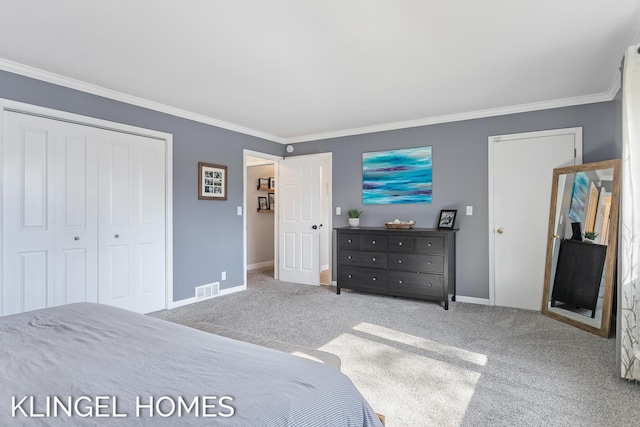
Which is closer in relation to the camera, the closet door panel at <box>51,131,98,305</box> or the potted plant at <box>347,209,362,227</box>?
the closet door panel at <box>51,131,98,305</box>

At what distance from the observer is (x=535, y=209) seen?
3914mm

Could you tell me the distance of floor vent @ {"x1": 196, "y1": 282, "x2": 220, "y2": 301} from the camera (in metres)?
4.35

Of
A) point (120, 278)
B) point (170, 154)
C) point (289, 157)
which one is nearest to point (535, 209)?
point (289, 157)

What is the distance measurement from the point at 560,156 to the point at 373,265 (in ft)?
8.02

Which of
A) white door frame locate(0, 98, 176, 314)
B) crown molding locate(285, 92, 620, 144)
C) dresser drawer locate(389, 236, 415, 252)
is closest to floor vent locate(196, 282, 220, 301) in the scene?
white door frame locate(0, 98, 176, 314)

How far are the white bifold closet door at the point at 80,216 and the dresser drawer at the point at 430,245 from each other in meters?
2.99

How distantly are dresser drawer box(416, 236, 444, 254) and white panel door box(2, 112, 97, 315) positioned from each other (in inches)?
136

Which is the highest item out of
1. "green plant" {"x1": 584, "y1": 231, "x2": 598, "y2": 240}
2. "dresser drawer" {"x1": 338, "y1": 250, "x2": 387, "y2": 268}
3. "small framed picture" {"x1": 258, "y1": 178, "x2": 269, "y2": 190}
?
"small framed picture" {"x1": 258, "y1": 178, "x2": 269, "y2": 190}

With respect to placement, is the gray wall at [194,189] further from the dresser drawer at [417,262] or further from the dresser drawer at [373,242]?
the dresser drawer at [417,262]

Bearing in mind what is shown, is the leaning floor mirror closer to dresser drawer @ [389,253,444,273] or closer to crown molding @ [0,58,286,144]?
dresser drawer @ [389,253,444,273]

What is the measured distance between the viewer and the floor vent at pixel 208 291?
14.3 feet

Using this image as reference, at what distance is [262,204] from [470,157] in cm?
437

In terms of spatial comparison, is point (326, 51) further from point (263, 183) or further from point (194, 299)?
point (263, 183)

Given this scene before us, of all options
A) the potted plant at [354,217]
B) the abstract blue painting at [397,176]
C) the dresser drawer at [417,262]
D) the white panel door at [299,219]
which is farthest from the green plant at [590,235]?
the white panel door at [299,219]
